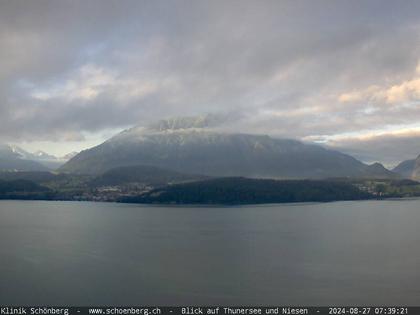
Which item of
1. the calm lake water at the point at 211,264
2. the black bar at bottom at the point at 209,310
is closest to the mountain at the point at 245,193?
the calm lake water at the point at 211,264

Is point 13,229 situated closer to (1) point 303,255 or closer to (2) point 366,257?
(1) point 303,255

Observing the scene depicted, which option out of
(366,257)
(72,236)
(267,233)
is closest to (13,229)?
(72,236)

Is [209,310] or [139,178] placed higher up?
[139,178]

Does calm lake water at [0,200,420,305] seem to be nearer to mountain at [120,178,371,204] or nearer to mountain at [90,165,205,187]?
mountain at [120,178,371,204]

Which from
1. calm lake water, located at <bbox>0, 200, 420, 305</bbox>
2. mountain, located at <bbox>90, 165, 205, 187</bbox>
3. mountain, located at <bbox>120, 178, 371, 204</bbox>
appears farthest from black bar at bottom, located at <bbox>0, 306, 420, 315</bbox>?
mountain, located at <bbox>90, 165, 205, 187</bbox>

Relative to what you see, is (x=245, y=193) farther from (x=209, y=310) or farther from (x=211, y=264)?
(x=209, y=310)

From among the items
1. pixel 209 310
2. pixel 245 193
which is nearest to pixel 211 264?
pixel 209 310
